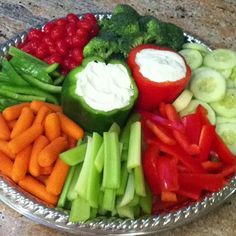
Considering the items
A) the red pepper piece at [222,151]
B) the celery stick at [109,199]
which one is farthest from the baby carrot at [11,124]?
the red pepper piece at [222,151]

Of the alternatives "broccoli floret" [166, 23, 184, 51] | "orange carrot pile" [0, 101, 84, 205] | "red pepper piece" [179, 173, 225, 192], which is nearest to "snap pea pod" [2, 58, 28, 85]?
"orange carrot pile" [0, 101, 84, 205]

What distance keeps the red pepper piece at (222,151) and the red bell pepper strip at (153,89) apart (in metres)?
0.19

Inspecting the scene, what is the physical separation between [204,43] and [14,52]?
2.07ft

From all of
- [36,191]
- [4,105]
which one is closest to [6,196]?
[36,191]

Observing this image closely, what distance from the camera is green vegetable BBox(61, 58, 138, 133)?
1.49 m

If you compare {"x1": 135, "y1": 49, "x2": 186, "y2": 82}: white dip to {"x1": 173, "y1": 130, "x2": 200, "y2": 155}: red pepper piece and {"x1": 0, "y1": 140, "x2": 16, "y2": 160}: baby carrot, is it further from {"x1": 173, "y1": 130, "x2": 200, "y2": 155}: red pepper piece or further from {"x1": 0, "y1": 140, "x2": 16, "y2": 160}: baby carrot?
{"x1": 0, "y1": 140, "x2": 16, "y2": 160}: baby carrot

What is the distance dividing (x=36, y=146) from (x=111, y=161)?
0.21m

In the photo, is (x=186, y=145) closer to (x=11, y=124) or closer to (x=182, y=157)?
(x=182, y=157)

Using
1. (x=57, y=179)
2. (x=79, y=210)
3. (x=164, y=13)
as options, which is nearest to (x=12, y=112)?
(x=57, y=179)

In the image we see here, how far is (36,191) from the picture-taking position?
4.60 ft

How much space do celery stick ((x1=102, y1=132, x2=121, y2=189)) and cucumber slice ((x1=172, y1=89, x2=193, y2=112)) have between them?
249 millimetres

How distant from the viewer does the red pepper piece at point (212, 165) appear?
1.41m

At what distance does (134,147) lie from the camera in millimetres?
1382

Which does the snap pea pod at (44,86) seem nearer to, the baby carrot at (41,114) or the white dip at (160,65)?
Result: the baby carrot at (41,114)
